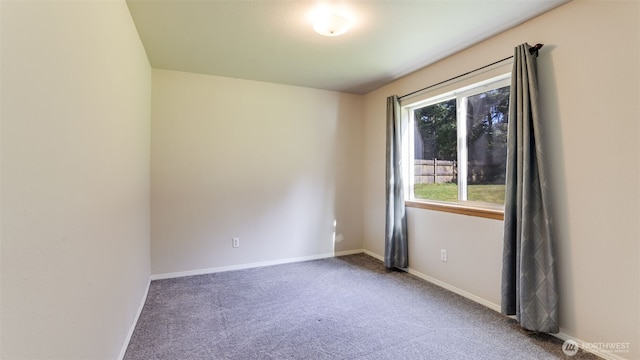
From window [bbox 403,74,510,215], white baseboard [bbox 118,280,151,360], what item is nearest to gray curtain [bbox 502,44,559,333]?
window [bbox 403,74,510,215]

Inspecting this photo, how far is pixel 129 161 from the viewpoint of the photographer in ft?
7.44

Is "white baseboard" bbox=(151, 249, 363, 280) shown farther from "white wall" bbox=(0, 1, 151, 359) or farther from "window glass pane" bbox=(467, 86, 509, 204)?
"window glass pane" bbox=(467, 86, 509, 204)

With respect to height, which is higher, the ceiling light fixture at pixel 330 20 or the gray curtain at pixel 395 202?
the ceiling light fixture at pixel 330 20

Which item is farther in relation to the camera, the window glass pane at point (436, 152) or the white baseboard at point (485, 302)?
the window glass pane at point (436, 152)

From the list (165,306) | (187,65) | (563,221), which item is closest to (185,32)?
(187,65)

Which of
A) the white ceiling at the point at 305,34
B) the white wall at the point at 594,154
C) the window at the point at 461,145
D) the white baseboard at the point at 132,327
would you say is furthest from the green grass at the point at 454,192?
the white baseboard at the point at 132,327

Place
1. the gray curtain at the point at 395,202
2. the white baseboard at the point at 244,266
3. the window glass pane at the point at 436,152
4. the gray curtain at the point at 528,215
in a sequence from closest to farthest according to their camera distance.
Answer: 1. the gray curtain at the point at 528,215
2. the window glass pane at the point at 436,152
3. the white baseboard at the point at 244,266
4. the gray curtain at the point at 395,202

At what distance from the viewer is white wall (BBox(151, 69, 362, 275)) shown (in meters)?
3.42

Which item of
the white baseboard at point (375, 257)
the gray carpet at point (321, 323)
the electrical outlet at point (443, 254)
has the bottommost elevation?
the gray carpet at point (321, 323)

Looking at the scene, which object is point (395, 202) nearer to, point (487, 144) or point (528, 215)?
point (487, 144)

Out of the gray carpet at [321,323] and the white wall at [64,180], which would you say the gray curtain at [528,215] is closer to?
the gray carpet at [321,323]

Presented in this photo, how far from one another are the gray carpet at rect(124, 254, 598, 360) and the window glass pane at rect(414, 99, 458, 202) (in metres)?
1.06

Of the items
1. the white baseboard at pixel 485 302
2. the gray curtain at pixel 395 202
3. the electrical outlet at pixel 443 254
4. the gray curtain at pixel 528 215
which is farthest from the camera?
the gray curtain at pixel 395 202

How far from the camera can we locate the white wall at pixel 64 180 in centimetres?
84
